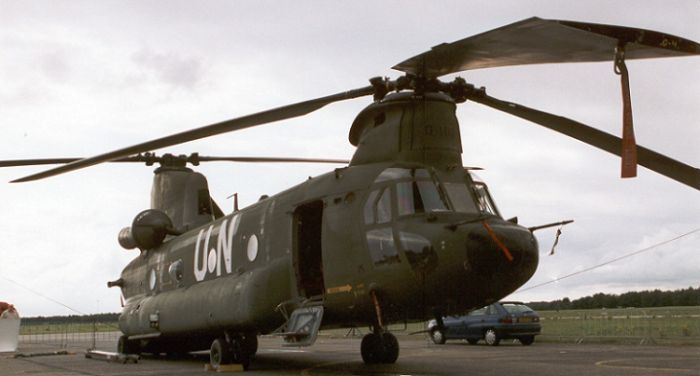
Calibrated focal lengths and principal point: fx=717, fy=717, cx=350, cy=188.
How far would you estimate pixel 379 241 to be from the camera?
12.5m

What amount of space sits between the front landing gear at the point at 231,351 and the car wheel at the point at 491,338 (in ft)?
39.8

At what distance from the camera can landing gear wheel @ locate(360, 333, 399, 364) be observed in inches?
624

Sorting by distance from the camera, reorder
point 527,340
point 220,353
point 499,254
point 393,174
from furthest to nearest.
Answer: point 527,340, point 220,353, point 393,174, point 499,254

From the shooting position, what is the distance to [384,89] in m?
13.1

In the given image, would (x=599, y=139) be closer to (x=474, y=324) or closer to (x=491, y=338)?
(x=491, y=338)

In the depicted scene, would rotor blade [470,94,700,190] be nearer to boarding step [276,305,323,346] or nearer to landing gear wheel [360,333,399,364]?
boarding step [276,305,323,346]

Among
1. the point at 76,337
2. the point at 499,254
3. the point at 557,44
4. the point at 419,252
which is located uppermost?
the point at 557,44

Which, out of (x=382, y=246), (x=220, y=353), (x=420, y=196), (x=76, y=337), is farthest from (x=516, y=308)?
(x=76, y=337)

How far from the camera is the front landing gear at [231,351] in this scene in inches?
611

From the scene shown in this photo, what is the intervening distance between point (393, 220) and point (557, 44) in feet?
15.1

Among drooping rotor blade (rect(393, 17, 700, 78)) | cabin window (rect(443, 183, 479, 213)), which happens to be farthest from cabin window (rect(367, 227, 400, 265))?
drooping rotor blade (rect(393, 17, 700, 78))

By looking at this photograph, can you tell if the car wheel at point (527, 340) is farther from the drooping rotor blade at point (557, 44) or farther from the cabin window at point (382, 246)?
the drooping rotor blade at point (557, 44)

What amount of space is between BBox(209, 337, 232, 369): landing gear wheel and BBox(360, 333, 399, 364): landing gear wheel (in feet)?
9.85

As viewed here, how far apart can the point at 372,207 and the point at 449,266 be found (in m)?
2.07
